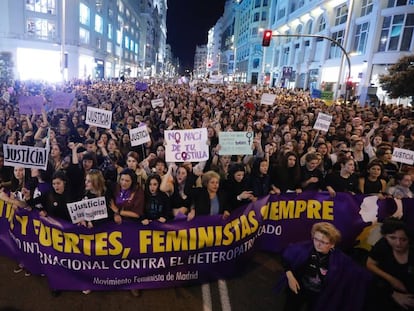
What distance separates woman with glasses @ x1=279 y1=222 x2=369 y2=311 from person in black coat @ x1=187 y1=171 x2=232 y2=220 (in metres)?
1.54

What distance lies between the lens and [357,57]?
3550cm

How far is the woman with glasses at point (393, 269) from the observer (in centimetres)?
349

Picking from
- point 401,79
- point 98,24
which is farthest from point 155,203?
point 98,24

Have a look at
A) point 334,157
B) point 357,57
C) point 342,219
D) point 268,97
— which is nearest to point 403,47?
point 357,57

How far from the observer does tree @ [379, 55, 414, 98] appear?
21.0 m

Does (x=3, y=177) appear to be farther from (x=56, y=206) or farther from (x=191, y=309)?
(x=191, y=309)

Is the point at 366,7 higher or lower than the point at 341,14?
lower

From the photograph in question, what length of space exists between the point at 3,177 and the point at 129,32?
9186cm

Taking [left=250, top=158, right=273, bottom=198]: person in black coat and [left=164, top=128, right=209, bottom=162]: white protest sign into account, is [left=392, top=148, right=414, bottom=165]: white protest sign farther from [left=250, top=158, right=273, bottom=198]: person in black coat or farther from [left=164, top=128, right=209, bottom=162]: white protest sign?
[left=164, top=128, right=209, bottom=162]: white protest sign

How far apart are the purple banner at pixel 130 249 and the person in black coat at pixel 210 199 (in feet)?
0.76

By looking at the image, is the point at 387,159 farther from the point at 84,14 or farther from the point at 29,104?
the point at 84,14

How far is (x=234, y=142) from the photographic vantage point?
6418 mm

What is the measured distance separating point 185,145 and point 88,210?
2092mm

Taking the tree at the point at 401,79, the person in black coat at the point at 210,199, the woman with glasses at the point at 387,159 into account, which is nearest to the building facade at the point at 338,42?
the tree at the point at 401,79
